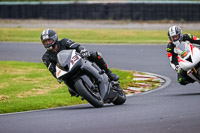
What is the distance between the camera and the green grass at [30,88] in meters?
10.2

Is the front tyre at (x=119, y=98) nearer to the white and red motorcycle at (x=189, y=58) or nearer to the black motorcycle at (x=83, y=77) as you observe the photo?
the black motorcycle at (x=83, y=77)

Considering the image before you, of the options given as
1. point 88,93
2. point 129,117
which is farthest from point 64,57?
point 129,117

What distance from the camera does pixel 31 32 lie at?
97.7ft

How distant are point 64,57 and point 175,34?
3.20 m

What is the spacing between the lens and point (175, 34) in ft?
35.2

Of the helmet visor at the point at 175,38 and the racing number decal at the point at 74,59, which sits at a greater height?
the racing number decal at the point at 74,59

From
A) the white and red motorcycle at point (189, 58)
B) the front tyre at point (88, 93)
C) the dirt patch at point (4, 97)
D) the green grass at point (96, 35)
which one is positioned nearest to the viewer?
the front tyre at point (88, 93)

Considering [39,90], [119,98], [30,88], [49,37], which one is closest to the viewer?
[49,37]

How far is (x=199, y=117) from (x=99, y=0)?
124 feet

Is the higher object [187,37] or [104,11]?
[187,37]

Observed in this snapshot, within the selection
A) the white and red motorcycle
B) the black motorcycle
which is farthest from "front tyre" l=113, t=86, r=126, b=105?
the white and red motorcycle

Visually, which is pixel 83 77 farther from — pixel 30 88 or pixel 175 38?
pixel 30 88

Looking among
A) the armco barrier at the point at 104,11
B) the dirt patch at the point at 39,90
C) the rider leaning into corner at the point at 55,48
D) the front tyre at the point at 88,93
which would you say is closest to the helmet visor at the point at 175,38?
the rider leaning into corner at the point at 55,48

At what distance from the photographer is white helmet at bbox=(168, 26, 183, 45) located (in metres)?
10.7
